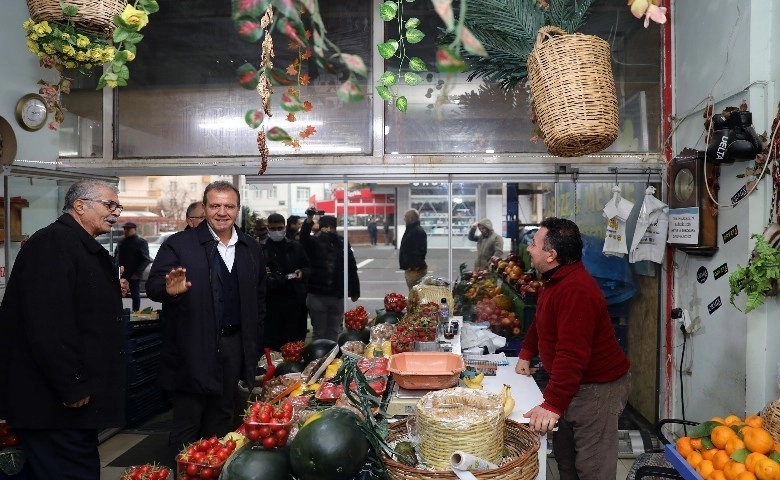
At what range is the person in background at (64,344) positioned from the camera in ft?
8.29

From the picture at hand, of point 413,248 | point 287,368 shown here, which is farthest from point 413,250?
point 287,368

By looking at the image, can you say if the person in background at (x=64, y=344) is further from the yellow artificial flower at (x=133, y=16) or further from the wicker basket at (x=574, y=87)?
the wicker basket at (x=574, y=87)

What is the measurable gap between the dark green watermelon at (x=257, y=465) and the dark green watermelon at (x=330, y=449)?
9 cm

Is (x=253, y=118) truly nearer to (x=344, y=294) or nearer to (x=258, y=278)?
(x=258, y=278)

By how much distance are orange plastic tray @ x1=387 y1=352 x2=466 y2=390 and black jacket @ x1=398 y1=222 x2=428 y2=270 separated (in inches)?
85.5

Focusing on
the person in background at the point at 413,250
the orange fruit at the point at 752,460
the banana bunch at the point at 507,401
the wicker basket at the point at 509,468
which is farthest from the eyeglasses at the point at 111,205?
the orange fruit at the point at 752,460

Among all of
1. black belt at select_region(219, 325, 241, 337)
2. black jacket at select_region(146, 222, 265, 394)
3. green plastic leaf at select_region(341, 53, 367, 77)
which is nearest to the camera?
green plastic leaf at select_region(341, 53, 367, 77)

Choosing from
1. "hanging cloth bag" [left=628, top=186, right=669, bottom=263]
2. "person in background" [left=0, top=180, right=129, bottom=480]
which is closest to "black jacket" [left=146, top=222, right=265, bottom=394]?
"person in background" [left=0, top=180, right=129, bottom=480]

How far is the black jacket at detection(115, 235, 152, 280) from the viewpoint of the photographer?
21.7ft

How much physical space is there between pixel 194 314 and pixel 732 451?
8.19 ft

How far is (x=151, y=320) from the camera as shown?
15.7ft

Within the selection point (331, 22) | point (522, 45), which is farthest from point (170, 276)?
point (331, 22)

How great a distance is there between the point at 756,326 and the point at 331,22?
153 inches

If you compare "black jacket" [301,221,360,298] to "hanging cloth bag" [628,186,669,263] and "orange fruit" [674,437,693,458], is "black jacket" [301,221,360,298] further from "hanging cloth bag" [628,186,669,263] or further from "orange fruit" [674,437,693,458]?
"orange fruit" [674,437,693,458]
